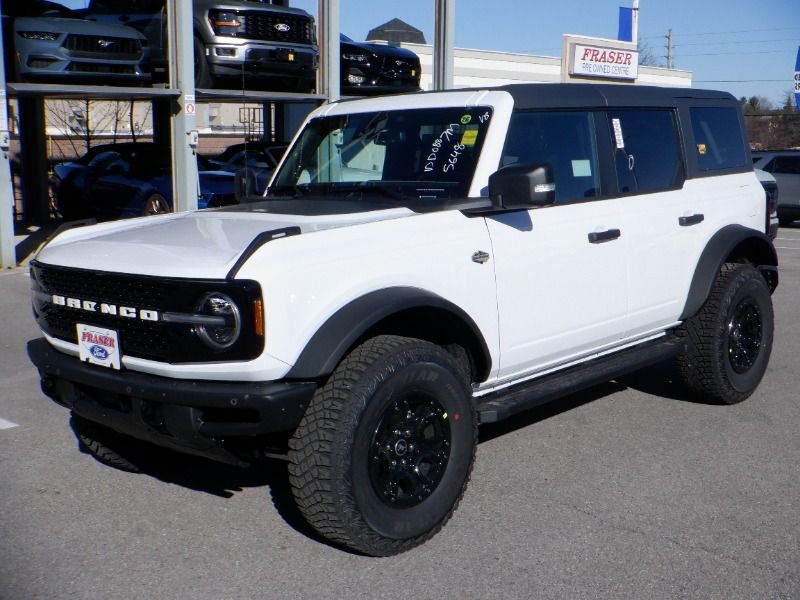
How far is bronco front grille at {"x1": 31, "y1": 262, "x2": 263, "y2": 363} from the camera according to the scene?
11.0ft

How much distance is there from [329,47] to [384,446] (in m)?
12.0

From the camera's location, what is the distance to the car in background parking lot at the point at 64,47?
11453mm

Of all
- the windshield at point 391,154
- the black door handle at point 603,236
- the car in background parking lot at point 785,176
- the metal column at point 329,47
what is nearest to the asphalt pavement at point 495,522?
the black door handle at point 603,236

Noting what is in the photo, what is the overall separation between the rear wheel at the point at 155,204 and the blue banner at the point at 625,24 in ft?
65.3

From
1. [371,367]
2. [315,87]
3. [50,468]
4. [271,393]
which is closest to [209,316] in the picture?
[271,393]

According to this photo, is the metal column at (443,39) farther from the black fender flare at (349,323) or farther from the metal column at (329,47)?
the black fender flare at (349,323)

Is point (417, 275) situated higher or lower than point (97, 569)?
higher

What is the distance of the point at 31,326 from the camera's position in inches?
326

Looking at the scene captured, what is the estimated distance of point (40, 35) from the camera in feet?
37.9

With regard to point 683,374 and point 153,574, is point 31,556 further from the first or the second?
point 683,374

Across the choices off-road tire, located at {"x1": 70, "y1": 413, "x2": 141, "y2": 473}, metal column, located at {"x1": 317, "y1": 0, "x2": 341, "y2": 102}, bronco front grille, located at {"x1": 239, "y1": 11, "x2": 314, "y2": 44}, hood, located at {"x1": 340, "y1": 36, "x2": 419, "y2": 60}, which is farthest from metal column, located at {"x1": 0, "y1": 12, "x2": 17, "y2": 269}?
off-road tire, located at {"x1": 70, "y1": 413, "x2": 141, "y2": 473}

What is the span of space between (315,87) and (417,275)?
11.9 metres

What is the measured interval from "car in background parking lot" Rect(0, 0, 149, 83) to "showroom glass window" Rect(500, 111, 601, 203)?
28.6 feet

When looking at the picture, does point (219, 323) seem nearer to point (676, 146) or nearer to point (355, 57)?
point (676, 146)
